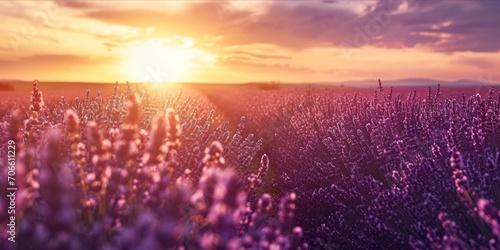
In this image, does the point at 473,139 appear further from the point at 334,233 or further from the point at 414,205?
the point at 334,233

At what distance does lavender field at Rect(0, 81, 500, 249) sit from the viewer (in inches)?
64.5

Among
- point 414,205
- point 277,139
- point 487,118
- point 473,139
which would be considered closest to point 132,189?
point 414,205

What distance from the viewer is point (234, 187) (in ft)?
4.94

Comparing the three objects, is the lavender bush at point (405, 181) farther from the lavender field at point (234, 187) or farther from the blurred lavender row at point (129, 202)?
the blurred lavender row at point (129, 202)

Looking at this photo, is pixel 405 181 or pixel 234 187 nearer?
pixel 234 187

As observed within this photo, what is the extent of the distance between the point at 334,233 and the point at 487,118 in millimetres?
1492

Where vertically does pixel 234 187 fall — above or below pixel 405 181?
above

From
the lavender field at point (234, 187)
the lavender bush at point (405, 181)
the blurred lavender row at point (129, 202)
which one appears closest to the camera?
the blurred lavender row at point (129, 202)

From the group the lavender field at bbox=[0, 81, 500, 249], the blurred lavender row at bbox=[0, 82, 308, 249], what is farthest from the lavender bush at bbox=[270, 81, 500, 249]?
the blurred lavender row at bbox=[0, 82, 308, 249]

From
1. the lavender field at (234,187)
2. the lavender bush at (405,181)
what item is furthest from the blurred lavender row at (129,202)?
the lavender bush at (405,181)

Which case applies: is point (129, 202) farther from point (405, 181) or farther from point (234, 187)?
point (405, 181)

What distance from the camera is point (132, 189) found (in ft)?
8.14

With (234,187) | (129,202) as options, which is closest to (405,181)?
(129,202)

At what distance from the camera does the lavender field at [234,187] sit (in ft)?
5.38
